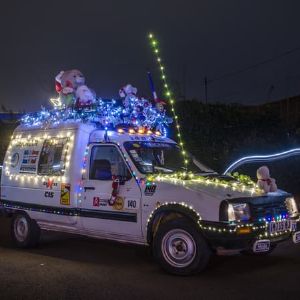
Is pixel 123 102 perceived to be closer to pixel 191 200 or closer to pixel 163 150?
pixel 163 150

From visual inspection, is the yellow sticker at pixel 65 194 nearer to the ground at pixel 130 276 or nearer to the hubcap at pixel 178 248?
the ground at pixel 130 276

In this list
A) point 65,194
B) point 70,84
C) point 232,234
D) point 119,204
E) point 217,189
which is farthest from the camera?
point 70,84

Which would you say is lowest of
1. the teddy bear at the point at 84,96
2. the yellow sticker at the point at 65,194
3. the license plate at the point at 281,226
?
the license plate at the point at 281,226

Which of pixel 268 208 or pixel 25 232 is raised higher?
pixel 268 208

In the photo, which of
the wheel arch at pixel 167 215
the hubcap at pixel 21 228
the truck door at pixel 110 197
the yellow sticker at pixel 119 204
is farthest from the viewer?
the hubcap at pixel 21 228

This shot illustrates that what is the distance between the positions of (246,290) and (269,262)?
5.69 feet

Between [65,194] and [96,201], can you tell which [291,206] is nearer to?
[96,201]

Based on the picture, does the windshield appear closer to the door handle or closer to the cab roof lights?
the cab roof lights

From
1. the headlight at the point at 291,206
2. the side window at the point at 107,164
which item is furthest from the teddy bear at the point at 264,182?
the side window at the point at 107,164

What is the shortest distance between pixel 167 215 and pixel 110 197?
42.7 inches

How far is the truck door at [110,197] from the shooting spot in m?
7.88

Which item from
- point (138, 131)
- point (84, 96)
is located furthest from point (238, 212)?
point (84, 96)

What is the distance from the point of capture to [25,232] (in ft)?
32.3

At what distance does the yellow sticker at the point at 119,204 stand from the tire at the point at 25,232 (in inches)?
92.4
